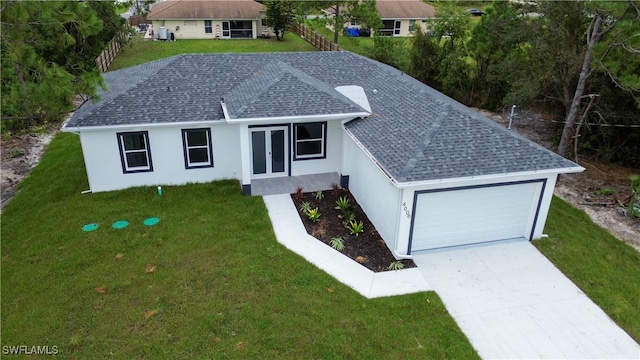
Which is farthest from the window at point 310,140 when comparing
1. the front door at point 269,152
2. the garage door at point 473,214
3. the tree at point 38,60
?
the tree at point 38,60

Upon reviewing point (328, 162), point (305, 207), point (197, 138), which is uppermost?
point (197, 138)

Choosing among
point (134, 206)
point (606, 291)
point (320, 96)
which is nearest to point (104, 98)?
point (134, 206)

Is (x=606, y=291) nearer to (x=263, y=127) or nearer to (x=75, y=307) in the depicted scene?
(x=263, y=127)

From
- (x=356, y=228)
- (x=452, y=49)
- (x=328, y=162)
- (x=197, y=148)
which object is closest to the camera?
(x=356, y=228)

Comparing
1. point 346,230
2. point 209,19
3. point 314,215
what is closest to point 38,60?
point 314,215

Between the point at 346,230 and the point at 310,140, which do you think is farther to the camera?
the point at 310,140

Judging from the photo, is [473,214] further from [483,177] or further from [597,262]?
[597,262]
